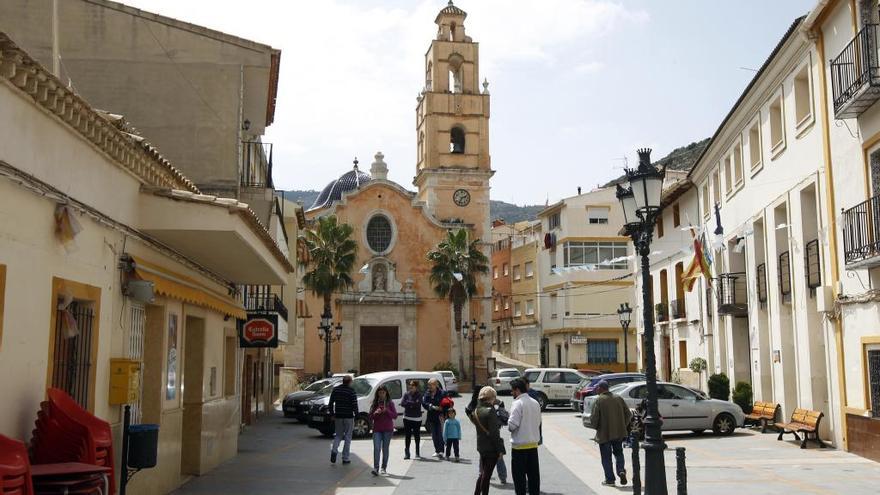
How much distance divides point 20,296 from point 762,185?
19.4 meters

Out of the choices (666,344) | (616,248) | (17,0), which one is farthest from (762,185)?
(616,248)

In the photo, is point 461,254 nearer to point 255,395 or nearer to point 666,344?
point 666,344

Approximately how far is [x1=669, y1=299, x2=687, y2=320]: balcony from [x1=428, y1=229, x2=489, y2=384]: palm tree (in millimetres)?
18928

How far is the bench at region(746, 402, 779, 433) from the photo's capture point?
21.9 m

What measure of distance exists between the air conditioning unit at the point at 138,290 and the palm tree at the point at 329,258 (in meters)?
37.6

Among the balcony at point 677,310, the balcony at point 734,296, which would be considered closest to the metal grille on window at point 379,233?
the balcony at point 677,310

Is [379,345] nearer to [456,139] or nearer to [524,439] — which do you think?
[456,139]

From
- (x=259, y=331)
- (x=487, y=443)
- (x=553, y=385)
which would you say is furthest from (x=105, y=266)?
(x=553, y=385)

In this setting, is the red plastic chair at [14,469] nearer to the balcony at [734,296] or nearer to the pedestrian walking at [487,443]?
→ the pedestrian walking at [487,443]

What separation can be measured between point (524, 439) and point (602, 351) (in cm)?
4670

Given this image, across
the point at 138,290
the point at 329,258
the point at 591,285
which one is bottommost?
the point at 138,290

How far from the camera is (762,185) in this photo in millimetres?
22562

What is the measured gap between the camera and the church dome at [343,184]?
69.8 metres

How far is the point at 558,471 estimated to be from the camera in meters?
15.3
